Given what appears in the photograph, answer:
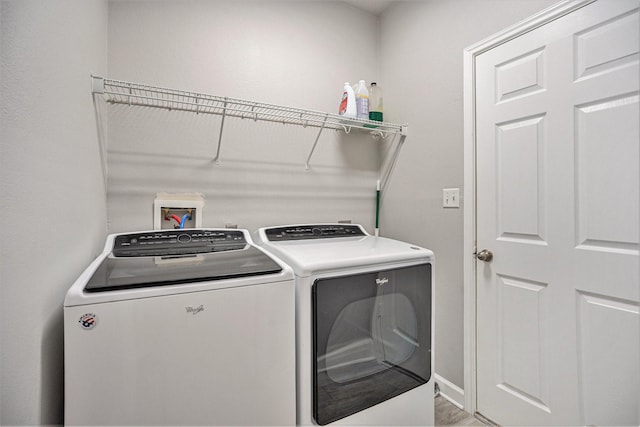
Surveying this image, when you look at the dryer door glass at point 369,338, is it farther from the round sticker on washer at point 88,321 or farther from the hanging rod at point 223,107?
the hanging rod at point 223,107

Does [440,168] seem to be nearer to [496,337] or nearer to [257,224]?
[496,337]

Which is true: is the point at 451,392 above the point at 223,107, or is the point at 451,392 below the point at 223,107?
below

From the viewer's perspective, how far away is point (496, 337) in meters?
1.56

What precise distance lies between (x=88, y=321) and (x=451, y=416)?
184cm

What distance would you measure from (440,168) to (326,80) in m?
1.05

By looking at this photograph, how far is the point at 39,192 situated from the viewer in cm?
72

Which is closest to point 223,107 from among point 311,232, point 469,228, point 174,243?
point 174,243

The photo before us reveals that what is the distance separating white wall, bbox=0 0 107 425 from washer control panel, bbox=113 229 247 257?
26 cm

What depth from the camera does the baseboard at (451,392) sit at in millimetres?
1722

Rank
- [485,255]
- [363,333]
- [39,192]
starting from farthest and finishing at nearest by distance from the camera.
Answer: [485,255], [363,333], [39,192]

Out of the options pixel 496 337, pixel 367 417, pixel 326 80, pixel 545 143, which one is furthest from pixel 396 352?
pixel 326 80

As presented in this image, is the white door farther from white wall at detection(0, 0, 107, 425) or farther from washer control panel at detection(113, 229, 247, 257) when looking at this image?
white wall at detection(0, 0, 107, 425)

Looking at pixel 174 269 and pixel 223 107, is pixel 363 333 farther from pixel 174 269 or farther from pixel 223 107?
pixel 223 107

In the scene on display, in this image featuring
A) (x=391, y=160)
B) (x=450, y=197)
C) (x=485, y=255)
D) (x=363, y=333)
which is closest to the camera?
(x=363, y=333)
